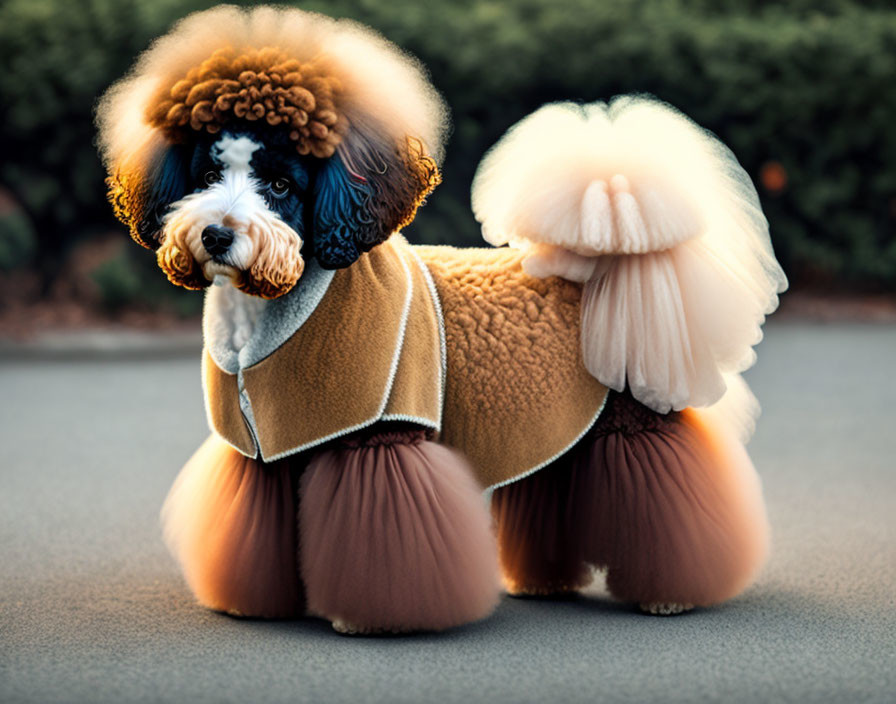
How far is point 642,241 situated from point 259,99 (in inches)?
38.9

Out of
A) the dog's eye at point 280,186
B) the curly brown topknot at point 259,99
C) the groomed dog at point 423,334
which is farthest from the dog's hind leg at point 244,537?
the curly brown topknot at point 259,99

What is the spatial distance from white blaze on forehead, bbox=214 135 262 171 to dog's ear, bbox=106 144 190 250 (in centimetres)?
12

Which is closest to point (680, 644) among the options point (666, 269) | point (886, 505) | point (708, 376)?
point (708, 376)

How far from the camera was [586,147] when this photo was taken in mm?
A: 3176

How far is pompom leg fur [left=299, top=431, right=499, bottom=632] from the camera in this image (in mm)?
2814

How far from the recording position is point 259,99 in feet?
8.64

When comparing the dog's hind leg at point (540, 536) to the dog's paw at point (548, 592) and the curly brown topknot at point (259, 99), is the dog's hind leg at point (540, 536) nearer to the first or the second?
the dog's paw at point (548, 592)

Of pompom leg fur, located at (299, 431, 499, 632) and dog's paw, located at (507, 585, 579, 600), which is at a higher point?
pompom leg fur, located at (299, 431, 499, 632)

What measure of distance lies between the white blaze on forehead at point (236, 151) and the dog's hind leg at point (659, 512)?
3.58ft

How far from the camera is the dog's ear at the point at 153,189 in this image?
2.74m

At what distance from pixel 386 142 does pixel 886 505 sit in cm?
257

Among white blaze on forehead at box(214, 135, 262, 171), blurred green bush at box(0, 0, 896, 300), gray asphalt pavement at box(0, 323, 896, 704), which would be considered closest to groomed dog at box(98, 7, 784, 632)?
white blaze on forehead at box(214, 135, 262, 171)

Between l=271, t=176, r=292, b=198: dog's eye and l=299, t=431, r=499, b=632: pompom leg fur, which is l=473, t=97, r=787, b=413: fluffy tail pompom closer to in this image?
l=299, t=431, r=499, b=632: pompom leg fur

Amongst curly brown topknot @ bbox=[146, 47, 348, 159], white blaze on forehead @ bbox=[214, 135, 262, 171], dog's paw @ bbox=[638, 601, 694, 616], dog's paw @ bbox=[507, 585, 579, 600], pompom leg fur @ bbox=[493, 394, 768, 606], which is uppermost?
curly brown topknot @ bbox=[146, 47, 348, 159]
